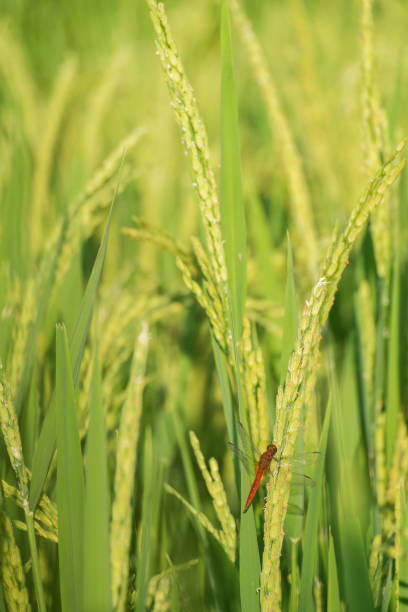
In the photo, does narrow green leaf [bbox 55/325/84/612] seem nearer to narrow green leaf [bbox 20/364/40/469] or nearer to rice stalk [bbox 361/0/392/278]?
narrow green leaf [bbox 20/364/40/469]

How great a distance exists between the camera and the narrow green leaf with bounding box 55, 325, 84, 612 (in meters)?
0.47

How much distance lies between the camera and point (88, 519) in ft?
1.47

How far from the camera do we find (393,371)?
0.70 m

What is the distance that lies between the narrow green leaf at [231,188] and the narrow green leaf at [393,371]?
250mm

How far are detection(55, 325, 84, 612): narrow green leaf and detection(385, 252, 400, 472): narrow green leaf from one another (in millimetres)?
386

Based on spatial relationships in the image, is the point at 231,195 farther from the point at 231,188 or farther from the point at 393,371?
the point at 393,371

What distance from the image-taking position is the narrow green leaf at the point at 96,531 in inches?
17.3

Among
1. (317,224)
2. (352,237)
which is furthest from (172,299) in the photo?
(317,224)

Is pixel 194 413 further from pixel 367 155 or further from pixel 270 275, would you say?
pixel 367 155

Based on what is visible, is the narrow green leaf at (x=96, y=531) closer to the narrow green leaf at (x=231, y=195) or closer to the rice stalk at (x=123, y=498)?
the rice stalk at (x=123, y=498)

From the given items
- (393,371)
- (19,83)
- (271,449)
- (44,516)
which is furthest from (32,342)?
(19,83)

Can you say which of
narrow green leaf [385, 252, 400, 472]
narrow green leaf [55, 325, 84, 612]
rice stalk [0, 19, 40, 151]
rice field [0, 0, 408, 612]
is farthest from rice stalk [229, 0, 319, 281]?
rice stalk [0, 19, 40, 151]

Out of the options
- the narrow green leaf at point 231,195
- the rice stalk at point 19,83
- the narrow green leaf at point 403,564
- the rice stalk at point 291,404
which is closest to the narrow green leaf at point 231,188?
the narrow green leaf at point 231,195

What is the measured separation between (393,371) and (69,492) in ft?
1.39
